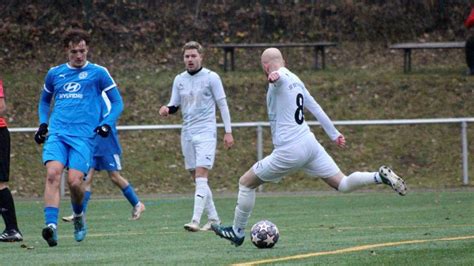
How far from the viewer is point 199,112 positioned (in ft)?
48.2

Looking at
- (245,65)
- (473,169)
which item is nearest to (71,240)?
(473,169)

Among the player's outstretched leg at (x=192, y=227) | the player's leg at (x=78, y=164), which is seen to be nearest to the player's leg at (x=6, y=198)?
the player's leg at (x=78, y=164)

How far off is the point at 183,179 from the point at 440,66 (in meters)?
8.29

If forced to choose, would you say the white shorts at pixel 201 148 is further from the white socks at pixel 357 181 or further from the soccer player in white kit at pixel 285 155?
the white socks at pixel 357 181

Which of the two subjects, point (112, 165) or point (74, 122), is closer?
point (74, 122)

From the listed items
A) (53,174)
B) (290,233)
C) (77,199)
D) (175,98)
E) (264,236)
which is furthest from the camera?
(175,98)

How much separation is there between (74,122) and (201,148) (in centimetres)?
263

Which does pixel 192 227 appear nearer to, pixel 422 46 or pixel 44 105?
pixel 44 105

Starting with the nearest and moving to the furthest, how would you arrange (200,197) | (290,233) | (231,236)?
(231,236)
(290,233)
(200,197)

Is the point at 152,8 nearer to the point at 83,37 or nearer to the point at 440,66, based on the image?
the point at 440,66

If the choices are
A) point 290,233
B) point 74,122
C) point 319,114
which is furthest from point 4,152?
point 319,114

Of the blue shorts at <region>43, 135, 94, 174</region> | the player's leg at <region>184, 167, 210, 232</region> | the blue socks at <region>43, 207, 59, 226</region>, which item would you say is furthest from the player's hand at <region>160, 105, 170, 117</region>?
the blue socks at <region>43, 207, 59, 226</region>

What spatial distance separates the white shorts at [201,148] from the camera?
47.8ft

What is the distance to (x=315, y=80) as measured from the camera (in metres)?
27.1
